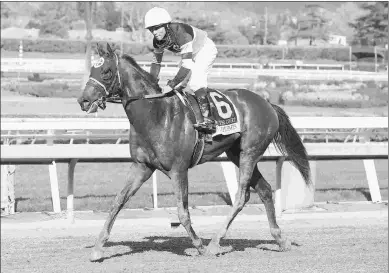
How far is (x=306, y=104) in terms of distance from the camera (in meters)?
31.3

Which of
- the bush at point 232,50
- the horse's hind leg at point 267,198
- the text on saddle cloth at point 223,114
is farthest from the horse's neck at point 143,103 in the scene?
the bush at point 232,50

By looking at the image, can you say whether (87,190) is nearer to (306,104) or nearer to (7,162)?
(7,162)

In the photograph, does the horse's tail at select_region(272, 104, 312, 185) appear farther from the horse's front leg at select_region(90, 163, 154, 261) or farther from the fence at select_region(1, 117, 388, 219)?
the horse's front leg at select_region(90, 163, 154, 261)

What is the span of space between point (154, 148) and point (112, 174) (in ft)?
20.8

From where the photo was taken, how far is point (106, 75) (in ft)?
22.3

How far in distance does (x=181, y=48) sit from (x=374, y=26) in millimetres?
66181

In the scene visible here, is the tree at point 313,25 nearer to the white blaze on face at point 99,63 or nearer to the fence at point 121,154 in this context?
the fence at point 121,154

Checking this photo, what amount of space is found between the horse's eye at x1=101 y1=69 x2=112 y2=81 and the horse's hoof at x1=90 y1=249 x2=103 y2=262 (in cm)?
123

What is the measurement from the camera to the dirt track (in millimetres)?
6547

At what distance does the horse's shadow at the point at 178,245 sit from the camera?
23.5 ft

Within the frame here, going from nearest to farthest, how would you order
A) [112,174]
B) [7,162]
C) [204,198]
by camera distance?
1. [7,162]
2. [204,198]
3. [112,174]

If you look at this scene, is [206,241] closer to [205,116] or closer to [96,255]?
[205,116]

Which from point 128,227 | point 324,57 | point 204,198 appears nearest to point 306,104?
point 204,198

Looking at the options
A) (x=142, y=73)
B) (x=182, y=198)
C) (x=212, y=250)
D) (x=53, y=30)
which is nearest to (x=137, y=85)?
(x=142, y=73)
